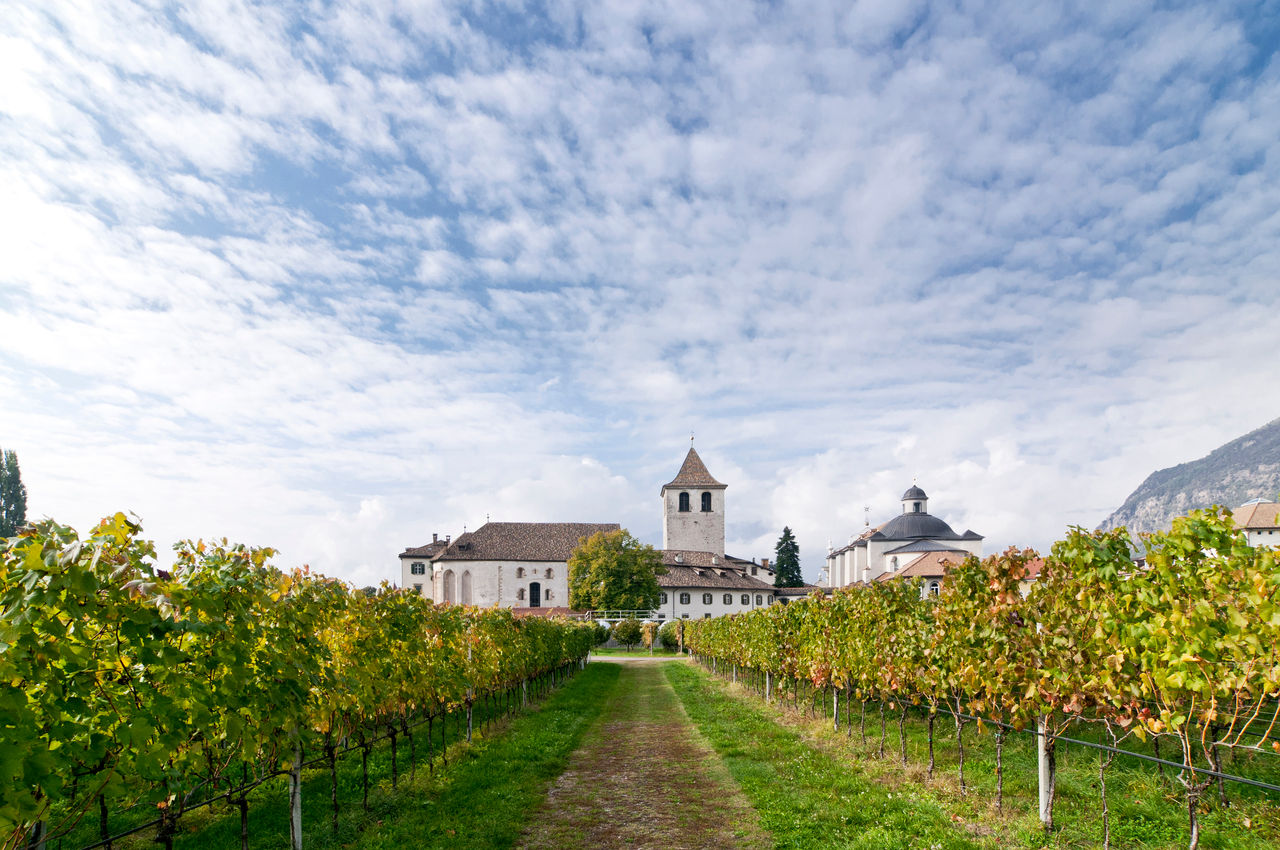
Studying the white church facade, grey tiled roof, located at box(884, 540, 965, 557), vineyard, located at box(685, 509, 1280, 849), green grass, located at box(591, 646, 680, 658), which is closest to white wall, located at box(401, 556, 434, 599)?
the white church facade

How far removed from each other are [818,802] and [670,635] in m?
42.7

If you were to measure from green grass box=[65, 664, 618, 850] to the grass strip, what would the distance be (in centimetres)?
271

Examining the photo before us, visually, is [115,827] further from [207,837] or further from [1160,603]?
[1160,603]

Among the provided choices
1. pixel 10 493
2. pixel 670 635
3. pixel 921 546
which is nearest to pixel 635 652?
pixel 670 635

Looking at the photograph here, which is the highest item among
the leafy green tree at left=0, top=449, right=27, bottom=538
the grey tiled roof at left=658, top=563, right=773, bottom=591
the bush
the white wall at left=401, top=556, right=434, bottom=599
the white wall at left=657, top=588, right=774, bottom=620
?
the leafy green tree at left=0, top=449, right=27, bottom=538

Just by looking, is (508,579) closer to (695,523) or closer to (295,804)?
(695,523)

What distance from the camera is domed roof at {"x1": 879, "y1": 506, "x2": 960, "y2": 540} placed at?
80.1 meters

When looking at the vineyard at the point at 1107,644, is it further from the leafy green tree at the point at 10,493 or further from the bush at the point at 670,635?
the leafy green tree at the point at 10,493

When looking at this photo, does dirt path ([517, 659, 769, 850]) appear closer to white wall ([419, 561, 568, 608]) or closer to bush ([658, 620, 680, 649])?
bush ([658, 620, 680, 649])

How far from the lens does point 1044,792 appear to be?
6918 millimetres

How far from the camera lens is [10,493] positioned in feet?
181

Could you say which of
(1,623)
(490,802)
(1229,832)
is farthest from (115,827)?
(1229,832)

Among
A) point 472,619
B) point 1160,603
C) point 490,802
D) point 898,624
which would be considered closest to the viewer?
point 1160,603

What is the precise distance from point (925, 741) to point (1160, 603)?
698 cm
